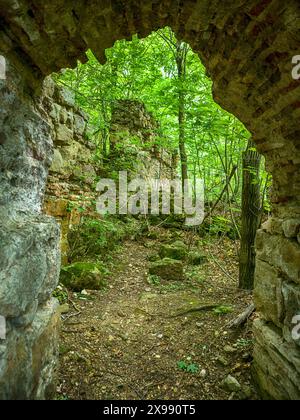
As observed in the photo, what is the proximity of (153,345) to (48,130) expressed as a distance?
2.53m

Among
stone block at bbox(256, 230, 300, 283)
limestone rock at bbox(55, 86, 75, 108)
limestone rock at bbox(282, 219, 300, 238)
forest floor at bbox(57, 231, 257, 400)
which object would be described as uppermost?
limestone rock at bbox(55, 86, 75, 108)

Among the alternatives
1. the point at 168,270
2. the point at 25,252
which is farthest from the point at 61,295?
the point at 25,252

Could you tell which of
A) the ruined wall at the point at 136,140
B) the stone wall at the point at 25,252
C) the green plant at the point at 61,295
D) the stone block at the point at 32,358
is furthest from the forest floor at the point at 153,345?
the ruined wall at the point at 136,140

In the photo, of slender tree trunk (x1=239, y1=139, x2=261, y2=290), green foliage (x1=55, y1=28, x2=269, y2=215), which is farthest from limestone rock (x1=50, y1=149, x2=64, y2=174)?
slender tree trunk (x1=239, y1=139, x2=261, y2=290)

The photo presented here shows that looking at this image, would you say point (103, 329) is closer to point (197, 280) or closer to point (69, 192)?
point (197, 280)

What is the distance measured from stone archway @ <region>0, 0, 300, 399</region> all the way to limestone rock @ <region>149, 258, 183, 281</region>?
2875 millimetres

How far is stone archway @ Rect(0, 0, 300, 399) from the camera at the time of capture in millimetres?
1582

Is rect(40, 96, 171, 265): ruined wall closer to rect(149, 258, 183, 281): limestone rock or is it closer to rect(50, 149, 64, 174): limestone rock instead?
rect(50, 149, 64, 174): limestone rock

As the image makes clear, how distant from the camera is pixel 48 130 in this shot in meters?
2.19

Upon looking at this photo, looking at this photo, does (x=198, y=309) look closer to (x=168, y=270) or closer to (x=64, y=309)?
(x=168, y=270)

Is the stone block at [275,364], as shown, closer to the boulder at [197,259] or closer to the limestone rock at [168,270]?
the limestone rock at [168,270]

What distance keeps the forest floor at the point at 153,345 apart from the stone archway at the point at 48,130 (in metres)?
0.48
